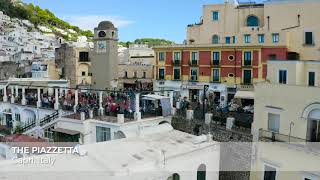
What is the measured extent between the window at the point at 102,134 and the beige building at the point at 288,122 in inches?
397

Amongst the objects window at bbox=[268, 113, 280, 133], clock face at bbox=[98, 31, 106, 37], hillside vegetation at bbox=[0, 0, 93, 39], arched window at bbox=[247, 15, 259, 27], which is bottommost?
window at bbox=[268, 113, 280, 133]

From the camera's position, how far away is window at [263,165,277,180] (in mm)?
19191

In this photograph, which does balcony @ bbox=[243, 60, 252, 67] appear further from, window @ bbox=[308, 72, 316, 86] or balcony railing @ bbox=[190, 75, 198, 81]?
window @ bbox=[308, 72, 316, 86]

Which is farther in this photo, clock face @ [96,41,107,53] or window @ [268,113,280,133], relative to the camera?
Result: clock face @ [96,41,107,53]

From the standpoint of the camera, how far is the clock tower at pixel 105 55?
132 ft

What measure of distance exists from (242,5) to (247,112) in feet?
61.3

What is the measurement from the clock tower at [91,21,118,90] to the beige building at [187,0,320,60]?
8.80 meters

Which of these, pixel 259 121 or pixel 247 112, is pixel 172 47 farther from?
pixel 259 121

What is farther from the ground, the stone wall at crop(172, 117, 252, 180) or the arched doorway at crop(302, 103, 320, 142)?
the arched doorway at crop(302, 103, 320, 142)

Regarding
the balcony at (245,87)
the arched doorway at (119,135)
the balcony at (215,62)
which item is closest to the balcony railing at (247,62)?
the balcony at (245,87)

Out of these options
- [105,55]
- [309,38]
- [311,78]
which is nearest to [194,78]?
[105,55]

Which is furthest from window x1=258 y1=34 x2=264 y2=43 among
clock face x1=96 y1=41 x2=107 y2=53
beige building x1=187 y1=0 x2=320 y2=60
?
clock face x1=96 y1=41 x2=107 y2=53

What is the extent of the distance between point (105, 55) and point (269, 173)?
994 inches

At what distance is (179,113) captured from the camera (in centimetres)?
2730
